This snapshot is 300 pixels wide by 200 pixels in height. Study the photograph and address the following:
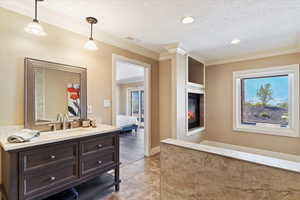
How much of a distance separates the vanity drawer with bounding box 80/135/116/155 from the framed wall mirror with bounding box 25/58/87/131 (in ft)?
1.92

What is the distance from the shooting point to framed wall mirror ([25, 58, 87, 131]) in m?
1.85

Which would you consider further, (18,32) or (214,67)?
(214,67)

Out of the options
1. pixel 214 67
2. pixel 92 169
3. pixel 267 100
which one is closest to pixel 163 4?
pixel 92 169

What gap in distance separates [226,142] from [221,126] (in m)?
0.45

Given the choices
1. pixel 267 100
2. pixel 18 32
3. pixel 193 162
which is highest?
pixel 18 32

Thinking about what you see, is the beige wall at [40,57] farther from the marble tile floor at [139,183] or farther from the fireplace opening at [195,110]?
the fireplace opening at [195,110]

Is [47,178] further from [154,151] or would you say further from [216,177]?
[154,151]

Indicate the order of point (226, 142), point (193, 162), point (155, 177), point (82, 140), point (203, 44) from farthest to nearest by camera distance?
1. point (226, 142)
2. point (203, 44)
3. point (155, 177)
4. point (82, 140)
5. point (193, 162)

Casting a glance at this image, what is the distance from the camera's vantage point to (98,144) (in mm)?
1938

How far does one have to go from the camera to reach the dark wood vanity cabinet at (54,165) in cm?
134

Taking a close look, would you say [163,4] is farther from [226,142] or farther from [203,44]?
[226,142]

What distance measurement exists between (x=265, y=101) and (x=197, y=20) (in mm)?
2995

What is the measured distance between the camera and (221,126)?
427 cm

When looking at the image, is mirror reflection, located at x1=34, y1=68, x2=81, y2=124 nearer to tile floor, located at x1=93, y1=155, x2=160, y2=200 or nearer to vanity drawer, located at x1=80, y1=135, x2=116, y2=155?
vanity drawer, located at x1=80, y1=135, x2=116, y2=155
